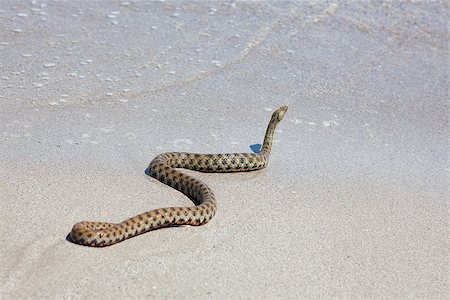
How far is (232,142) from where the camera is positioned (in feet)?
32.8

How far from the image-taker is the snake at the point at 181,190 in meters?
7.17

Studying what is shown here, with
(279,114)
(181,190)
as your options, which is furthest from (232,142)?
(181,190)

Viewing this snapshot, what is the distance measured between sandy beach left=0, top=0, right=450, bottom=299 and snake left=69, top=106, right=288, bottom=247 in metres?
0.09

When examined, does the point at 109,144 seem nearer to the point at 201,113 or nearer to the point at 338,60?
the point at 201,113

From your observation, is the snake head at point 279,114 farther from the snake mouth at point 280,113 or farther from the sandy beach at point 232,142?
the sandy beach at point 232,142

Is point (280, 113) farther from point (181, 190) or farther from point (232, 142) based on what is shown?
point (181, 190)

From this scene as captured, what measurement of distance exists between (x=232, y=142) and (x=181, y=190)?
1530mm

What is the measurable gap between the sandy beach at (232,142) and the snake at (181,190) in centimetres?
9

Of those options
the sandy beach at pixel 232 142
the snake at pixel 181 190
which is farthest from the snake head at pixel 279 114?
the sandy beach at pixel 232 142

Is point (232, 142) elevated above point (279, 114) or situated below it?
below

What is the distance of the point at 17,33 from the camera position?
12.3 meters

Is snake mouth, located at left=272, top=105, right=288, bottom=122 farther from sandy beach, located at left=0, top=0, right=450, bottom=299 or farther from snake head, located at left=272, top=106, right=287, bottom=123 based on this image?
sandy beach, located at left=0, top=0, right=450, bottom=299

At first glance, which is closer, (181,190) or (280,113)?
(181,190)

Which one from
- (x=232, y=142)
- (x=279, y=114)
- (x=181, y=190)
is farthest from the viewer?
(x=279, y=114)
